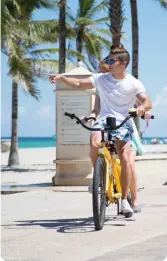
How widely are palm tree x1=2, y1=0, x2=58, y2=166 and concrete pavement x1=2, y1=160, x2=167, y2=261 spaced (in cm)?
2089

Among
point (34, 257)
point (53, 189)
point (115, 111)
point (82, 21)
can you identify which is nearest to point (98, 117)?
point (115, 111)

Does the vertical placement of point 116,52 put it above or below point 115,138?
above

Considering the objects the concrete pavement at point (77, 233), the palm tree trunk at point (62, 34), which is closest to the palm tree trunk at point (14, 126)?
the palm tree trunk at point (62, 34)

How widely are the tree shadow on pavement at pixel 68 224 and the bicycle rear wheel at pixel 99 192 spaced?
14 cm

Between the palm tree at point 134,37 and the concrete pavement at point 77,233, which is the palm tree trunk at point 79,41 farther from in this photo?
the concrete pavement at point 77,233

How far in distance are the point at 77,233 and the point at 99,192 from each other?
1.51 feet

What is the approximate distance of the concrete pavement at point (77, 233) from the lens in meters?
5.22

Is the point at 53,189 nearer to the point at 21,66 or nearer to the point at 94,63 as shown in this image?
the point at 21,66

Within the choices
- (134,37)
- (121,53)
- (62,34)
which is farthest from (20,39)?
(121,53)

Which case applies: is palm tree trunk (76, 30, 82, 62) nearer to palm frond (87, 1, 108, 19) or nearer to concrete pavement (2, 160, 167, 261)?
palm frond (87, 1, 108, 19)

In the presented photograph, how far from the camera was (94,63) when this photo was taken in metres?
42.2

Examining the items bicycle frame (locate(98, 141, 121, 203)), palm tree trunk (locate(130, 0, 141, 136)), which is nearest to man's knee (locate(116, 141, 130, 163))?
bicycle frame (locate(98, 141, 121, 203))

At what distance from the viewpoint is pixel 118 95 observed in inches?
277

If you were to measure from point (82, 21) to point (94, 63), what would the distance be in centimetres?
291
